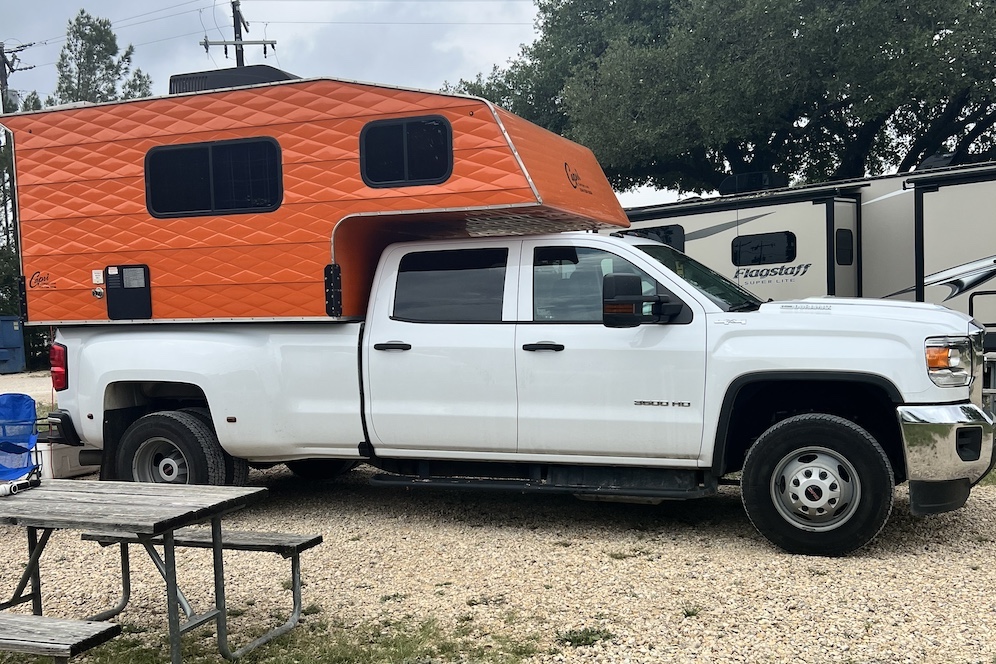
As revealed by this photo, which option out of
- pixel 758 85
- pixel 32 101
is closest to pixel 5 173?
pixel 32 101

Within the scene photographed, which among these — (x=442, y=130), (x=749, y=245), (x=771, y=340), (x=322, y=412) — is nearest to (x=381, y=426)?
(x=322, y=412)

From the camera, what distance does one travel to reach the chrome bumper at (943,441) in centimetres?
507

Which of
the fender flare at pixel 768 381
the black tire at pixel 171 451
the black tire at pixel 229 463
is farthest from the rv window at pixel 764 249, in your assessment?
the black tire at pixel 171 451

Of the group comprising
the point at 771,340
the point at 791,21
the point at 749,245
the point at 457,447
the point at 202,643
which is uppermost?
the point at 791,21

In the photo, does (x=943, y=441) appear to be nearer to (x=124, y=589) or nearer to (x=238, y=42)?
(x=124, y=589)

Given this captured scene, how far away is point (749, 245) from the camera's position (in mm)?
11406

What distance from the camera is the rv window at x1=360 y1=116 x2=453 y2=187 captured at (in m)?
6.02

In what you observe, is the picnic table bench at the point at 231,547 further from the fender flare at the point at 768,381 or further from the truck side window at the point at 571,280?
the fender flare at the point at 768,381

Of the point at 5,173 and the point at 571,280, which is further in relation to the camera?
the point at 5,173

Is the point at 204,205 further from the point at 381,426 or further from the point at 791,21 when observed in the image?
the point at 791,21

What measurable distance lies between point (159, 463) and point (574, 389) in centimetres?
315

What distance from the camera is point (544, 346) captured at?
5.82 meters

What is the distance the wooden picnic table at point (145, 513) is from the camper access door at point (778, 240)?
8262mm

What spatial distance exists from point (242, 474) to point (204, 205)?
6.32ft
